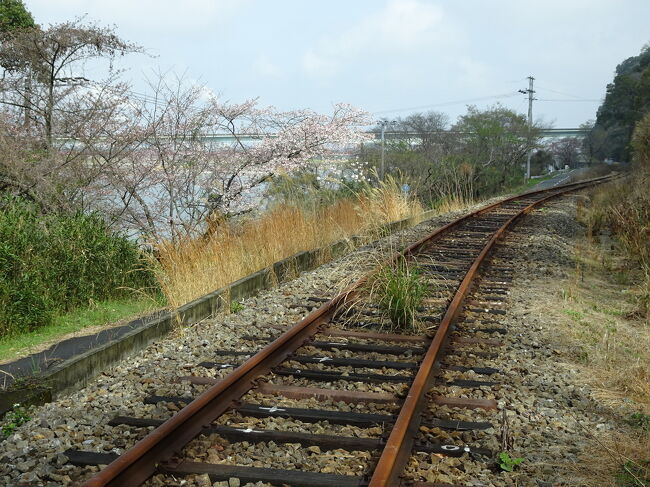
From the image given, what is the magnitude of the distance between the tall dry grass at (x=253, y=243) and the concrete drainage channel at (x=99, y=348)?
0.31m

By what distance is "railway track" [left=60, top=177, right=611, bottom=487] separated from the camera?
3615mm

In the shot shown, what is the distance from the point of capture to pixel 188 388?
4988mm

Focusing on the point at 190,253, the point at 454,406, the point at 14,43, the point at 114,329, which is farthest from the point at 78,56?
the point at 454,406

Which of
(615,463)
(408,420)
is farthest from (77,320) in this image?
(615,463)

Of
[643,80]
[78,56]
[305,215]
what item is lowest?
[305,215]

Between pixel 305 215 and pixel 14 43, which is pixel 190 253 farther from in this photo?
pixel 14 43

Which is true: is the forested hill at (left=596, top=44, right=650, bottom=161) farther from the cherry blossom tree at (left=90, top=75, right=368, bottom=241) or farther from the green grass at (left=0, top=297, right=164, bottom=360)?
the green grass at (left=0, top=297, right=164, bottom=360)

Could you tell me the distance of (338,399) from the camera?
475 centimetres

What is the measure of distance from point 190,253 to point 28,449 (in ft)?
16.6

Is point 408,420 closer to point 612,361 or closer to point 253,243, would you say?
point 612,361

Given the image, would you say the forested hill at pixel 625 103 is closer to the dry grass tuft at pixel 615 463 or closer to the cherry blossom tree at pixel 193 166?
the cherry blossom tree at pixel 193 166

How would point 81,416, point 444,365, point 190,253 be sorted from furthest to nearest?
1. point 190,253
2. point 444,365
3. point 81,416

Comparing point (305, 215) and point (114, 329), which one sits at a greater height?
point (305, 215)

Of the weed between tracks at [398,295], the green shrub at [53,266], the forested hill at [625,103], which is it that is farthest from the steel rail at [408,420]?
the forested hill at [625,103]
